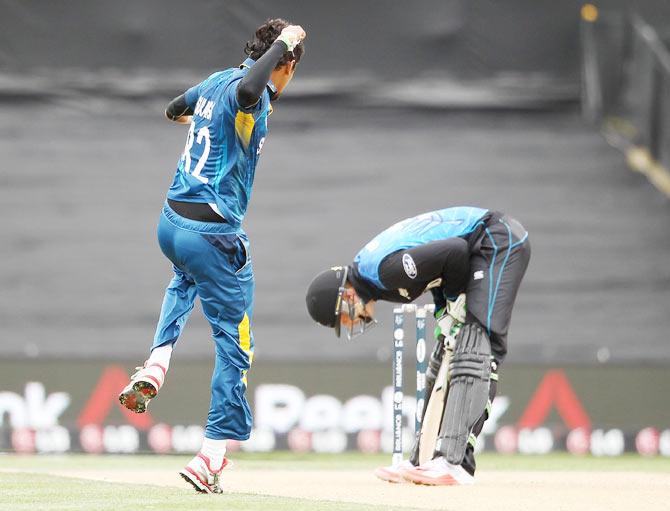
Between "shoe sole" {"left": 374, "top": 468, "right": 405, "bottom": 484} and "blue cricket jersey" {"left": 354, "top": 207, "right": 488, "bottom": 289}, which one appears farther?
"shoe sole" {"left": 374, "top": 468, "right": 405, "bottom": 484}

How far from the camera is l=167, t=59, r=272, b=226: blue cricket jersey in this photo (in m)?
5.52

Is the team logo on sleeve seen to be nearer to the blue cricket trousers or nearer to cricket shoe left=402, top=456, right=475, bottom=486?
the blue cricket trousers

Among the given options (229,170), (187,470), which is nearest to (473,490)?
(187,470)

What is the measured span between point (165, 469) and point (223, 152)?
277cm

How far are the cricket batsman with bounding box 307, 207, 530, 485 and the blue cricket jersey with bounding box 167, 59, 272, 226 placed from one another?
548mm

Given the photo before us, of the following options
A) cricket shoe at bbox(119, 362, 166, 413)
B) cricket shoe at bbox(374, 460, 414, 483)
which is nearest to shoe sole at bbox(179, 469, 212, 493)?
cricket shoe at bbox(119, 362, 166, 413)

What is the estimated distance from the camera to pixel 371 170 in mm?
11711

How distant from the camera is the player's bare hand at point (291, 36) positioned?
5.52m

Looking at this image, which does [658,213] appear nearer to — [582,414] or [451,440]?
[582,414]

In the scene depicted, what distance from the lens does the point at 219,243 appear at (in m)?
5.50

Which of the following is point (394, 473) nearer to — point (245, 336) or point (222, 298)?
point (245, 336)

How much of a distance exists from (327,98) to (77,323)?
2.89 m

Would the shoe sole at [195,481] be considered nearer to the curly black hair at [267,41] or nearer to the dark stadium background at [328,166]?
the curly black hair at [267,41]

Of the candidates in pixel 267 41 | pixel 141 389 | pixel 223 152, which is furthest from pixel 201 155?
pixel 141 389
